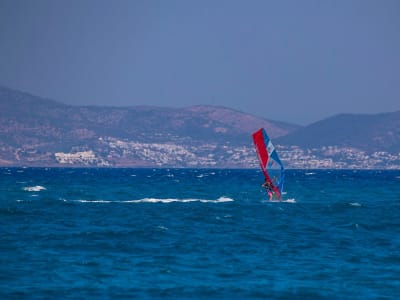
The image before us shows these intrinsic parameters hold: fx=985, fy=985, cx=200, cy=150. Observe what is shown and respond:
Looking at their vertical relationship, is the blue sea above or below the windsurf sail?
below

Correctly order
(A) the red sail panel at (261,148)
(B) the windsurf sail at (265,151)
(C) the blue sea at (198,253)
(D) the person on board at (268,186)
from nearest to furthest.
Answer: (C) the blue sea at (198,253) < (B) the windsurf sail at (265,151) < (A) the red sail panel at (261,148) < (D) the person on board at (268,186)

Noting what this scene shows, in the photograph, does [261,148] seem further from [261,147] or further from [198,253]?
[198,253]

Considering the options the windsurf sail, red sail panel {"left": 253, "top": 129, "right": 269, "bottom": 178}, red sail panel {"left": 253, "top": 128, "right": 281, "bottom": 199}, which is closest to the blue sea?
the windsurf sail

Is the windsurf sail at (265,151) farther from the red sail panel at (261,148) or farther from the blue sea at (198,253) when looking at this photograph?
the blue sea at (198,253)

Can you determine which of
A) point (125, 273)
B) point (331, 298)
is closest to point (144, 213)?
point (125, 273)

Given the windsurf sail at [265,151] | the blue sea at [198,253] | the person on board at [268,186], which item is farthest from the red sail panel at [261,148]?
the blue sea at [198,253]

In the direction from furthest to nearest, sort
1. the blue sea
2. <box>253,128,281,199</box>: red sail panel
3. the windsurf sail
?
<box>253,128,281,199</box>: red sail panel < the windsurf sail < the blue sea

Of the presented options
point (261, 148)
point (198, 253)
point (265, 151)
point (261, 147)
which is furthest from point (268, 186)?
point (198, 253)

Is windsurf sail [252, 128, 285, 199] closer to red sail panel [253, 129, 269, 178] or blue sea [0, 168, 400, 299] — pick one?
red sail panel [253, 129, 269, 178]

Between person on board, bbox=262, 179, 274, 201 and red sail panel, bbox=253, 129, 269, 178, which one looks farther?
person on board, bbox=262, 179, 274, 201

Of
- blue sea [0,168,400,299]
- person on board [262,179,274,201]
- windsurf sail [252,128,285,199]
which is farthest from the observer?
person on board [262,179,274,201]

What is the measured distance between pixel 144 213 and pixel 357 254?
104 ft

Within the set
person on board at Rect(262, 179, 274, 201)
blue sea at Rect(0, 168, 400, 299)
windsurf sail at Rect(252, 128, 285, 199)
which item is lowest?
blue sea at Rect(0, 168, 400, 299)

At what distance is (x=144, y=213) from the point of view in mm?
79062
